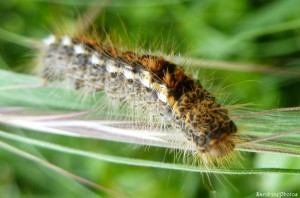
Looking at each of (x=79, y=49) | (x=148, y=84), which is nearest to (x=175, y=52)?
(x=79, y=49)

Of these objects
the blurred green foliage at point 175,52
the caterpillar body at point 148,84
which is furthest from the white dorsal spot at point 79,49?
the blurred green foliage at point 175,52

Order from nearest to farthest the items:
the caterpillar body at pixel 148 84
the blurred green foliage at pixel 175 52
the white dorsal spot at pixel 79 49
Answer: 1. the caterpillar body at pixel 148 84
2. the white dorsal spot at pixel 79 49
3. the blurred green foliage at pixel 175 52

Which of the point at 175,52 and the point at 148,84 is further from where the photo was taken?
the point at 175,52

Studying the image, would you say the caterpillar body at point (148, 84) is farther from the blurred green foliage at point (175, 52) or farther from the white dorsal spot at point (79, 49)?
the blurred green foliage at point (175, 52)

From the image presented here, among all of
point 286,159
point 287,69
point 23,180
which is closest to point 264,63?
point 287,69

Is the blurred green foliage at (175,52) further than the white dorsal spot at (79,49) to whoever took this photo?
Yes

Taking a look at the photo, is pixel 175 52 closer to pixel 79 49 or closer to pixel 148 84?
pixel 79 49
